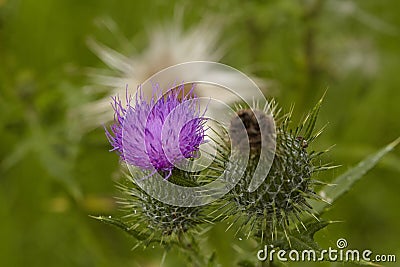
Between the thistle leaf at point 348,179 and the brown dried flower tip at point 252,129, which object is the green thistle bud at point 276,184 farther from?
the thistle leaf at point 348,179

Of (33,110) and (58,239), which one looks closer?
(33,110)

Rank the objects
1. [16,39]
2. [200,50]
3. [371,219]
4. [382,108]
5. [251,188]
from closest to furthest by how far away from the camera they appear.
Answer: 1. [251,188]
2. [200,50]
3. [371,219]
4. [382,108]
5. [16,39]

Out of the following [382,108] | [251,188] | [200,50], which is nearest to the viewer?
[251,188]

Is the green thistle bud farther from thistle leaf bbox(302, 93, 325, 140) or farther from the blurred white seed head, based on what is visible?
the blurred white seed head

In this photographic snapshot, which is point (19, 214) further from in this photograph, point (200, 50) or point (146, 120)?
point (146, 120)

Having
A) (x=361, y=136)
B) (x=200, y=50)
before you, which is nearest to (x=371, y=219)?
(x=361, y=136)

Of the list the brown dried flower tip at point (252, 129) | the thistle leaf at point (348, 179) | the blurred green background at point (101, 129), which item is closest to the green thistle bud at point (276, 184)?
the brown dried flower tip at point (252, 129)

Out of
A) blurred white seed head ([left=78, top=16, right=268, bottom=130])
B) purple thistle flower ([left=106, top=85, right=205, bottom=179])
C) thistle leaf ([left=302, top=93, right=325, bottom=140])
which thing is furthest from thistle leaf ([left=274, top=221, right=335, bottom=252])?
blurred white seed head ([left=78, top=16, right=268, bottom=130])
